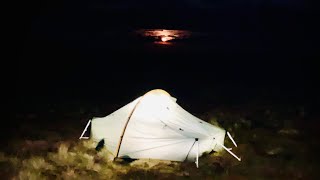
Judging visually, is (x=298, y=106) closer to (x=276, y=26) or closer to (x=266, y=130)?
(x=266, y=130)

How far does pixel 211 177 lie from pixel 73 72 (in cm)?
1696

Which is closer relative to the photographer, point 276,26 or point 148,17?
point 276,26

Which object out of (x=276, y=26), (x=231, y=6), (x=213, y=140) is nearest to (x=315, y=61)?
(x=213, y=140)

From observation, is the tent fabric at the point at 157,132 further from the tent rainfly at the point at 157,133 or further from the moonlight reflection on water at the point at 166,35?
the moonlight reflection on water at the point at 166,35

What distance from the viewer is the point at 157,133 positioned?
11164 mm

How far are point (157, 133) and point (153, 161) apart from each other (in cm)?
74

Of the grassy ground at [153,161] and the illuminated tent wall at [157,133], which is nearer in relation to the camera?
the grassy ground at [153,161]

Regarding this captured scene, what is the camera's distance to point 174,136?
11.0 meters

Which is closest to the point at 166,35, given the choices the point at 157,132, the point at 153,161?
the point at 157,132

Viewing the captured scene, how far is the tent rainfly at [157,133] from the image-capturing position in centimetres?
1101

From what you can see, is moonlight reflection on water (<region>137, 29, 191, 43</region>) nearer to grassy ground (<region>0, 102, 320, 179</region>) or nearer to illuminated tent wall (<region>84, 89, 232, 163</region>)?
grassy ground (<region>0, 102, 320, 179</region>)

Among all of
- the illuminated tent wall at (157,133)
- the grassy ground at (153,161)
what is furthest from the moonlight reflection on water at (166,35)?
the illuminated tent wall at (157,133)

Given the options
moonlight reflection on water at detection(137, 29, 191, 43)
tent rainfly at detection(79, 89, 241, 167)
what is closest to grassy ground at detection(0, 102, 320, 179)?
tent rainfly at detection(79, 89, 241, 167)

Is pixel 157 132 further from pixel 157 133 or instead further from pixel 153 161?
pixel 153 161
